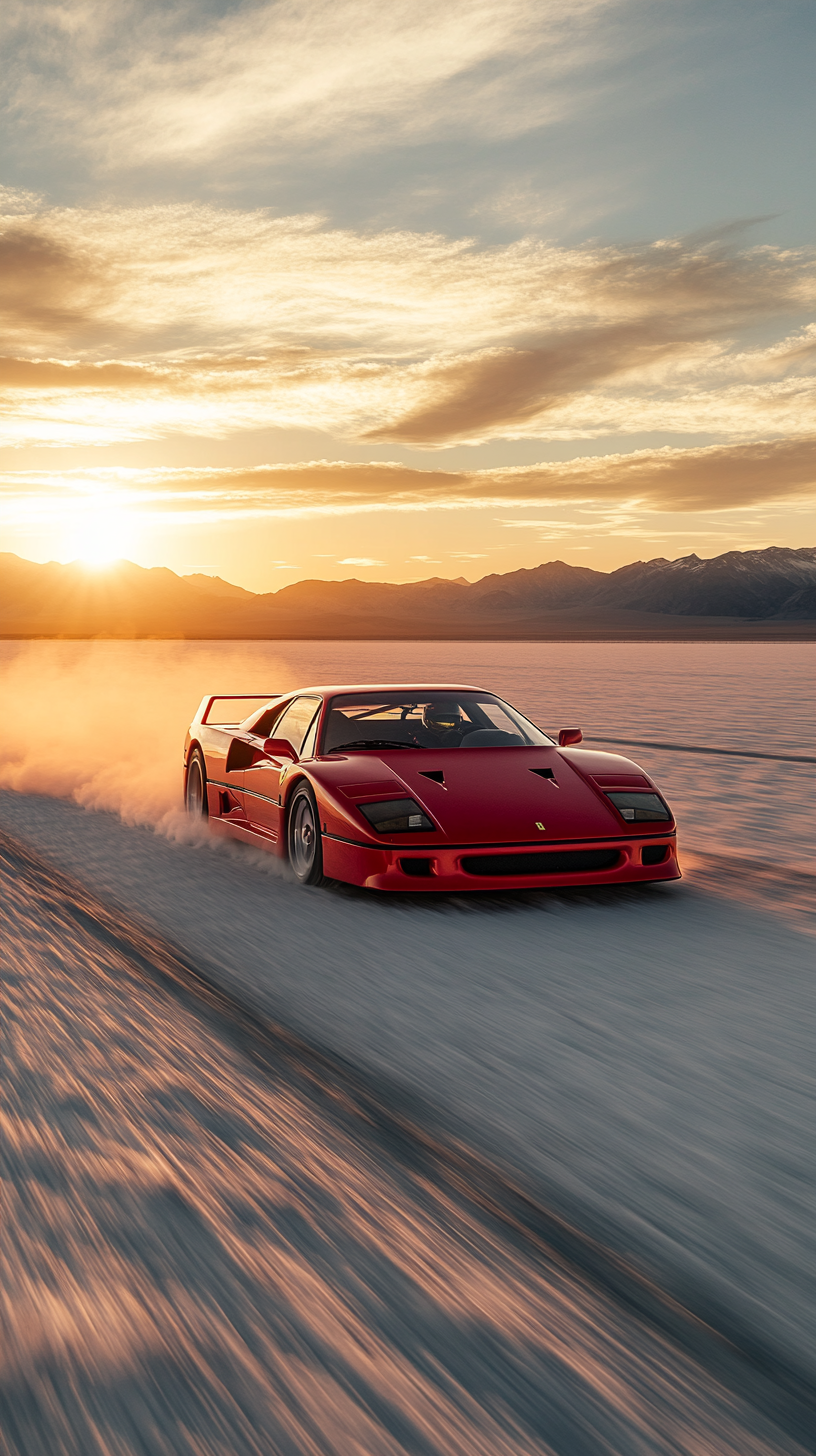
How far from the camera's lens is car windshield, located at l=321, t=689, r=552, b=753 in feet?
26.5

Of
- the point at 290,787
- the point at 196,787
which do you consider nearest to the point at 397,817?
the point at 290,787

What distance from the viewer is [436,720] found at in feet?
28.6

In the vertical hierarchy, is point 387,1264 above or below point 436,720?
below

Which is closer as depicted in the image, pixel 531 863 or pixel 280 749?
pixel 531 863

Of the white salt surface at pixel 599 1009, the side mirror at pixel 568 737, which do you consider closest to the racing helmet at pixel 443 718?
the side mirror at pixel 568 737

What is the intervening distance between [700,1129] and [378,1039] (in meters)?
1.28

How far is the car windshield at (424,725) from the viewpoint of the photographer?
8062mm

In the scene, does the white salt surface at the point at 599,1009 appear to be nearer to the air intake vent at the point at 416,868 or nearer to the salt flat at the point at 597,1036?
the salt flat at the point at 597,1036

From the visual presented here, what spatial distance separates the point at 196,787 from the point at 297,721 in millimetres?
1934

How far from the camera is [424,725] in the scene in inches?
343

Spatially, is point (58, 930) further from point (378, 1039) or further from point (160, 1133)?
point (160, 1133)

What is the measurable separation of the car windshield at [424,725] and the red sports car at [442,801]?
1 cm

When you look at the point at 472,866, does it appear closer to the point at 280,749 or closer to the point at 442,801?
the point at 442,801

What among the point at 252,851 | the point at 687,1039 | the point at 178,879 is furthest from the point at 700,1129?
the point at 252,851
